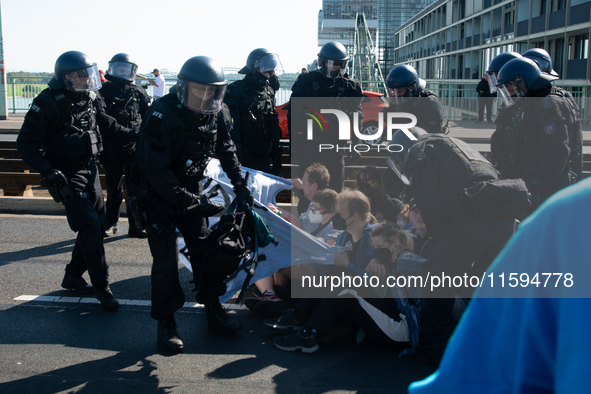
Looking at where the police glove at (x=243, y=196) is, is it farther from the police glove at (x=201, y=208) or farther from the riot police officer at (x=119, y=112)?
the riot police officer at (x=119, y=112)

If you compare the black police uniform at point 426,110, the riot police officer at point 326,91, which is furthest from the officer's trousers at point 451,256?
the riot police officer at point 326,91

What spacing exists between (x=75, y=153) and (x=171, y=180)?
144 centimetres

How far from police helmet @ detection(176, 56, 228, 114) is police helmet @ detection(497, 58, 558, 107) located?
253cm

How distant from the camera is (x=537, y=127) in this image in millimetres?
4645

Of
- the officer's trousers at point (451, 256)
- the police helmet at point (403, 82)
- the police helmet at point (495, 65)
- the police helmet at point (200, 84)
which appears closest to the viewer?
the officer's trousers at point (451, 256)

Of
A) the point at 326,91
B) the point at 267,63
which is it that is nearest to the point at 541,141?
the point at 326,91

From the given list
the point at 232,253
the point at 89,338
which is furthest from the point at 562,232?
the point at 89,338

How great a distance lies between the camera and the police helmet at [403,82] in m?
5.67

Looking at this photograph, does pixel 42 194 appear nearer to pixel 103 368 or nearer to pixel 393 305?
pixel 103 368

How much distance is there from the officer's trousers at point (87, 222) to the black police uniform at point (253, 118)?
1.94m

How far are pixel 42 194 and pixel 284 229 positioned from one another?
22.9 feet

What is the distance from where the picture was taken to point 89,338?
4062 millimetres

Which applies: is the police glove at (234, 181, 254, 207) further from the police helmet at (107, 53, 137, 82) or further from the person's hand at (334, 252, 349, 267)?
the police helmet at (107, 53, 137, 82)

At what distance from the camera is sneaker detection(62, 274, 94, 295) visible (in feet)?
16.3
